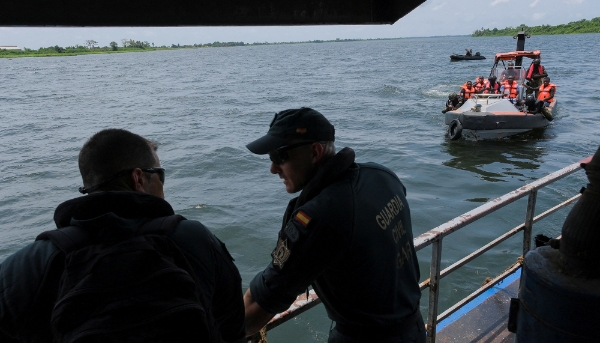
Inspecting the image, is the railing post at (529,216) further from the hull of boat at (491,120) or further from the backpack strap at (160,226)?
the hull of boat at (491,120)

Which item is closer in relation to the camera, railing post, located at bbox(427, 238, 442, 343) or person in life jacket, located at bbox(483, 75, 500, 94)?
railing post, located at bbox(427, 238, 442, 343)

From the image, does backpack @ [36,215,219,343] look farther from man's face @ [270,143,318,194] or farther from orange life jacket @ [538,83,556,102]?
orange life jacket @ [538,83,556,102]

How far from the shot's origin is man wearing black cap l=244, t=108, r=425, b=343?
1.72 m

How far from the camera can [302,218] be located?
5.62 ft

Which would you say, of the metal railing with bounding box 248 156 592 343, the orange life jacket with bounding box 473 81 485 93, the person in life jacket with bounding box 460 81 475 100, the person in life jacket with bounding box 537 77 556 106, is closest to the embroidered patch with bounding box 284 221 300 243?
the metal railing with bounding box 248 156 592 343

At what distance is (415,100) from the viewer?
28.3 m

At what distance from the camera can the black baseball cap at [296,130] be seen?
1951mm

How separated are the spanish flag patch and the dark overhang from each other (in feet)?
3.25

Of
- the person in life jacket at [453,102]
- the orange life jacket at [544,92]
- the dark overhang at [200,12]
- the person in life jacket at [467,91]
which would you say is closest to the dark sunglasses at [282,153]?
the dark overhang at [200,12]

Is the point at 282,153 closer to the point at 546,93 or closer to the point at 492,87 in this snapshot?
the point at 492,87

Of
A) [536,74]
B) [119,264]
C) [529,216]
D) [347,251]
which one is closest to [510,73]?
[536,74]

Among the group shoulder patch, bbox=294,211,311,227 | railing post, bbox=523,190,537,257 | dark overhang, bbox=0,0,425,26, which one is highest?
dark overhang, bbox=0,0,425,26

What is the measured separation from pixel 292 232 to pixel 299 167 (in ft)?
1.24

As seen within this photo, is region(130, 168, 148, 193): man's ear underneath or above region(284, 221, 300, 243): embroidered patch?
above
